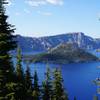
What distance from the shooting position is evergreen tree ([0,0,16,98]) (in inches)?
662

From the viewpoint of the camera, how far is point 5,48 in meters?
17.0

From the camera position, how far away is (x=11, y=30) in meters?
17.2

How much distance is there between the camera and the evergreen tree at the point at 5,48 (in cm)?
1682

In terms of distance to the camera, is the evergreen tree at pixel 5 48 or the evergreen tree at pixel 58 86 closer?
the evergreen tree at pixel 5 48

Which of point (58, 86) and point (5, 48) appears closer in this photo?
point (5, 48)

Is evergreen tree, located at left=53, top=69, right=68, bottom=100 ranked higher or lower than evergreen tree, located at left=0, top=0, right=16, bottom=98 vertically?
lower

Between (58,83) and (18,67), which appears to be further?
(58,83)

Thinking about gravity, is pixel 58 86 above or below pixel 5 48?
below

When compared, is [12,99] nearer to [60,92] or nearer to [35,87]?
[60,92]

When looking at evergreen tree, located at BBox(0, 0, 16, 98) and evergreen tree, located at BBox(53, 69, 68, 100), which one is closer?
evergreen tree, located at BBox(0, 0, 16, 98)

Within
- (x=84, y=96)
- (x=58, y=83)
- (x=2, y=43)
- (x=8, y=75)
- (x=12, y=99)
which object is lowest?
(x=84, y=96)

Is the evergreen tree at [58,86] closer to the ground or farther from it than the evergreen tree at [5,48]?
closer to the ground

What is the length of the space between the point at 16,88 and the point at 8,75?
88cm

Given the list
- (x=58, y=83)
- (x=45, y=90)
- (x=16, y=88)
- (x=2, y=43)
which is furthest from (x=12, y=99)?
(x=45, y=90)
